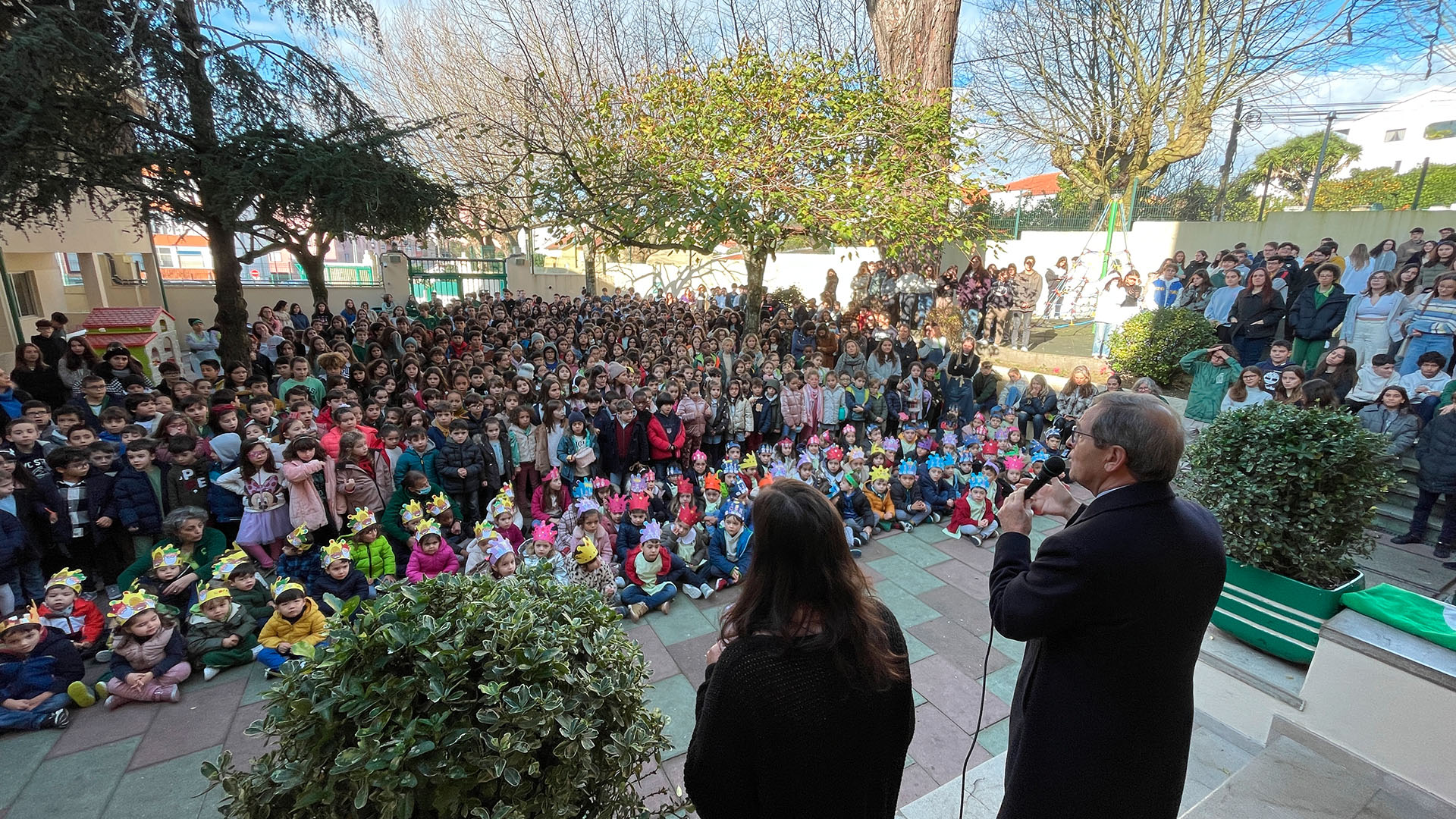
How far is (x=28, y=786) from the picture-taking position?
2973 millimetres

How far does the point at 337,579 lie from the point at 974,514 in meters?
5.34

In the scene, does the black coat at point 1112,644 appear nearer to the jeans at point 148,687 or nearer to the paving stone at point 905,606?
the paving stone at point 905,606

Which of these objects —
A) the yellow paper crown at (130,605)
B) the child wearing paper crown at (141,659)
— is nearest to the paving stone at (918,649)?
the child wearing paper crown at (141,659)

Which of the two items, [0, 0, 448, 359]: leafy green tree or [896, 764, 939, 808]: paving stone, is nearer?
[896, 764, 939, 808]: paving stone

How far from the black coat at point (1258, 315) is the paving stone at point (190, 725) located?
10327mm

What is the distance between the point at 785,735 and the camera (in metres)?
1.33

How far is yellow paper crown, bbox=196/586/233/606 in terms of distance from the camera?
3824 mm

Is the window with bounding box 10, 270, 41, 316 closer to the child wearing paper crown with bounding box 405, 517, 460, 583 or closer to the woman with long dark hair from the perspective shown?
the child wearing paper crown with bounding box 405, 517, 460, 583

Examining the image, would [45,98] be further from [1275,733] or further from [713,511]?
[1275,733]

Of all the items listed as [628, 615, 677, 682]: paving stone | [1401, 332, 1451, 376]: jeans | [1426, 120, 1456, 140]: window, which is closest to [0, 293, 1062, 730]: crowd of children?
[628, 615, 677, 682]: paving stone

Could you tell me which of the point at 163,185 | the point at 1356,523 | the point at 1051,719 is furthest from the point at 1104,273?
the point at 163,185

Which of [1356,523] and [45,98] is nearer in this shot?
[1356,523]

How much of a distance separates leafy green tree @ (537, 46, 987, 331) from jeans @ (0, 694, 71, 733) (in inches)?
247

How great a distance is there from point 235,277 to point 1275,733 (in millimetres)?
10228
